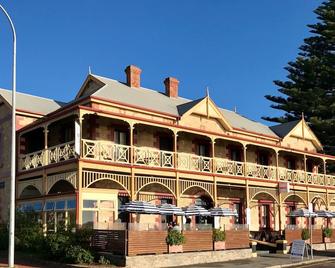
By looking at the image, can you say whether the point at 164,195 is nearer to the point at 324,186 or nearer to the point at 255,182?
the point at 255,182

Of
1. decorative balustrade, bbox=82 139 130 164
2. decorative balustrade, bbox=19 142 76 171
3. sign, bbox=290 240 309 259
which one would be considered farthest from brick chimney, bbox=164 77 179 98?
sign, bbox=290 240 309 259

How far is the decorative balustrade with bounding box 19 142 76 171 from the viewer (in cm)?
2383

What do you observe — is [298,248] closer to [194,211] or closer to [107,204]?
[194,211]

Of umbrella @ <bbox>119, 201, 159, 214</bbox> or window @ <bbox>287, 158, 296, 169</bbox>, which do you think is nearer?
umbrella @ <bbox>119, 201, 159, 214</bbox>

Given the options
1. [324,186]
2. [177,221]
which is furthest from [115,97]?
[324,186]

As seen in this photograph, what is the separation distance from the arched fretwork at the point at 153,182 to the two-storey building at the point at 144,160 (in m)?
0.05

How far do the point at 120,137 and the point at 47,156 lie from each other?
4194 mm

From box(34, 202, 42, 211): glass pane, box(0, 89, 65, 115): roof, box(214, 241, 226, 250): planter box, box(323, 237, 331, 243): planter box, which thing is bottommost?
box(323, 237, 331, 243): planter box

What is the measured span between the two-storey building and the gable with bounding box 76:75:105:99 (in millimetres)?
64

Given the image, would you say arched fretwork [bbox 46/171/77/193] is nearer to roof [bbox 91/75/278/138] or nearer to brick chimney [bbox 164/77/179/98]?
roof [bbox 91/75/278/138]

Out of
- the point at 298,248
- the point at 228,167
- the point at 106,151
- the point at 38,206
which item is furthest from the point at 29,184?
the point at 298,248

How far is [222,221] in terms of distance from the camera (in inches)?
1277

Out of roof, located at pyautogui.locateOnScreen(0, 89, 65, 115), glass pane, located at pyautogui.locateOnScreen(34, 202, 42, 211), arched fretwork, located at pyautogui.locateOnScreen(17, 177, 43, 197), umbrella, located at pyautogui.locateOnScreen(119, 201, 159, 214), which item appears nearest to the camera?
umbrella, located at pyautogui.locateOnScreen(119, 201, 159, 214)

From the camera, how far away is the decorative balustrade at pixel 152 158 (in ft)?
84.1
